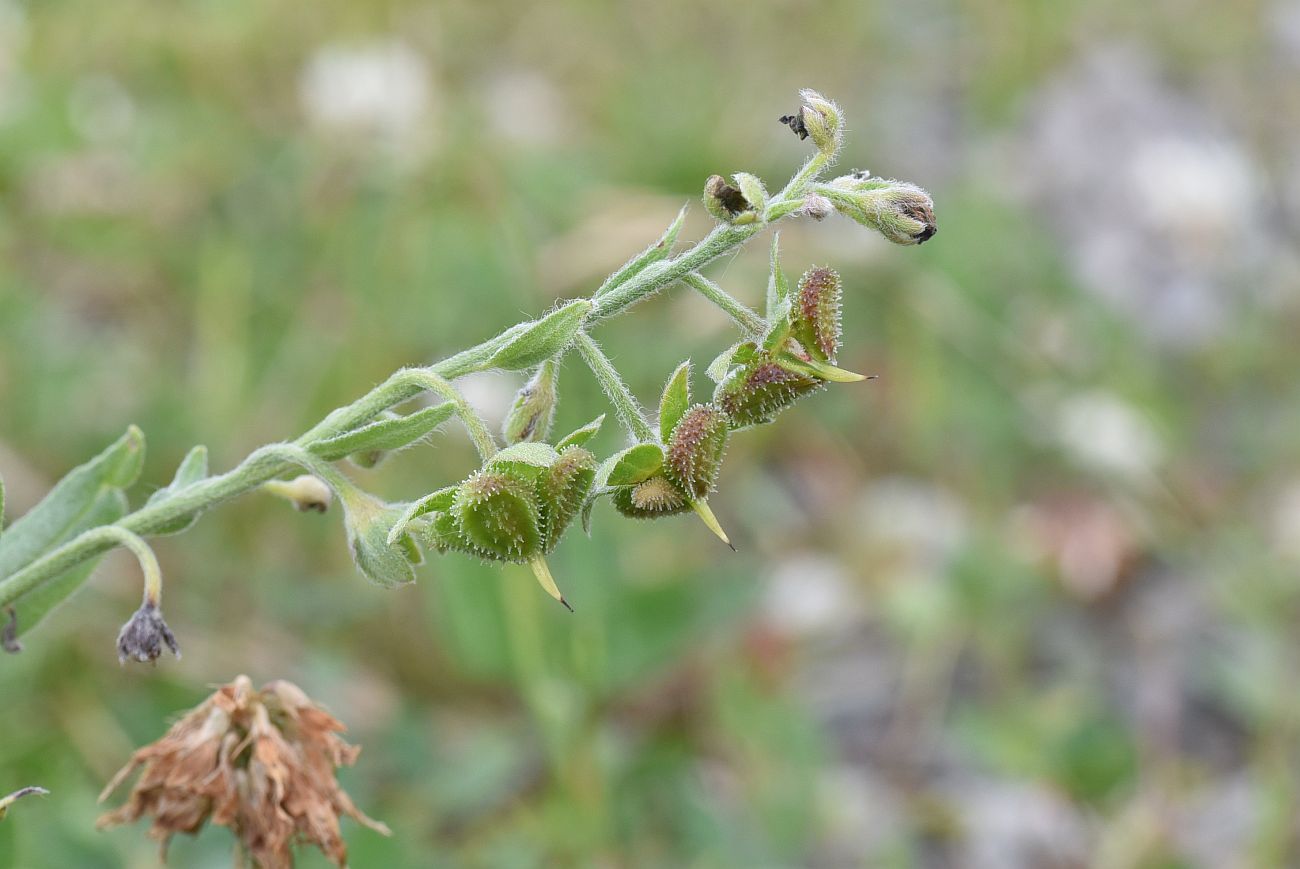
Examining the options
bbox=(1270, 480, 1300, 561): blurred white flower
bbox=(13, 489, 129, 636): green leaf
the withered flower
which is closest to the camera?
the withered flower

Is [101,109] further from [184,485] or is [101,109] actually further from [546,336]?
[546,336]

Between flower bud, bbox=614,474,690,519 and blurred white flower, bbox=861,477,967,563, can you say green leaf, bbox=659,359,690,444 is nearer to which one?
flower bud, bbox=614,474,690,519

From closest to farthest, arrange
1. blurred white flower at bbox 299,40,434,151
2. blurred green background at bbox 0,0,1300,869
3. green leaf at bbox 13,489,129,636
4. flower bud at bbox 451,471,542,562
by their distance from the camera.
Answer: flower bud at bbox 451,471,542,562 < green leaf at bbox 13,489,129,636 < blurred green background at bbox 0,0,1300,869 < blurred white flower at bbox 299,40,434,151

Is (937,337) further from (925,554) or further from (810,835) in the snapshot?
(810,835)

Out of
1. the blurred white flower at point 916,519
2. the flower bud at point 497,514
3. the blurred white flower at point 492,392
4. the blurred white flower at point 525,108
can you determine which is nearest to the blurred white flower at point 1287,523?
the blurred white flower at point 916,519

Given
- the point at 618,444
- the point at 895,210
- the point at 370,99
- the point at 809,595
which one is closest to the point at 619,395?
the point at 895,210

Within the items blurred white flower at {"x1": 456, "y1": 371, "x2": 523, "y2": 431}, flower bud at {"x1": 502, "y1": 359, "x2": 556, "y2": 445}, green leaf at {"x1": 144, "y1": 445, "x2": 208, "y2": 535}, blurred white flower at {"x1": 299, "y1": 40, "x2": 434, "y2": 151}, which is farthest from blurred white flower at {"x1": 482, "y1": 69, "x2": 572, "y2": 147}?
flower bud at {"x1": 502, "y1": 359, "x2": 556, "y2": 445}
